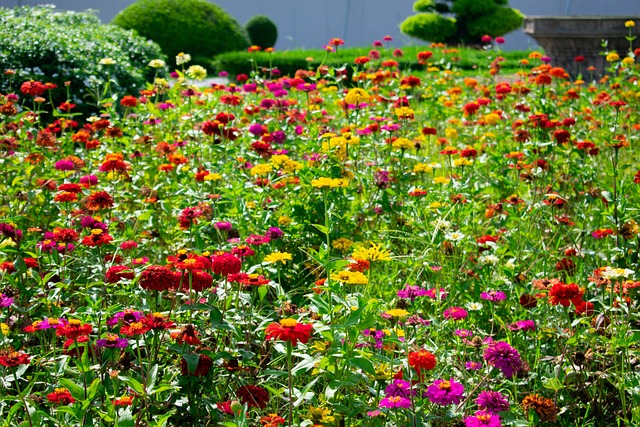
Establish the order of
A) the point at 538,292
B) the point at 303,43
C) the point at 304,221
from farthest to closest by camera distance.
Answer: the point at 303,43, the point at 304,221, the point at 538,292

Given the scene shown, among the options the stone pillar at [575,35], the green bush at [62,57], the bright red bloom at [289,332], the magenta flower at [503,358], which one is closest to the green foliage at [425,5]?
the stone pillar at [575,35]

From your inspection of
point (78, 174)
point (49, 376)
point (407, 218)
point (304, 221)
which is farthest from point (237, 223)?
point (78, 174)

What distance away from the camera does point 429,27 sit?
15156mm

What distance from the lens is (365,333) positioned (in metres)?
2.15

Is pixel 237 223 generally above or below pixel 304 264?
above

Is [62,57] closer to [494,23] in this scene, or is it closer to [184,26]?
[184,26]

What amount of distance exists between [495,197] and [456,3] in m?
12.2

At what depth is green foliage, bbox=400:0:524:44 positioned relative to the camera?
599 inches

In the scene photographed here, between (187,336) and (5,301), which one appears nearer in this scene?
(187,336)

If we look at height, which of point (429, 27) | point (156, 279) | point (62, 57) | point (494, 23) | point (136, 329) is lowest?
point (136, 329)

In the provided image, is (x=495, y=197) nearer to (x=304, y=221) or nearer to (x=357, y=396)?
(x=304, y=221)

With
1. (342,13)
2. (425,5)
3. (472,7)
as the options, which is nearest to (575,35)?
(472,7)

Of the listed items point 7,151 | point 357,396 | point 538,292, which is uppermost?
point 7,151

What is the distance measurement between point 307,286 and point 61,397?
137 centimetres
